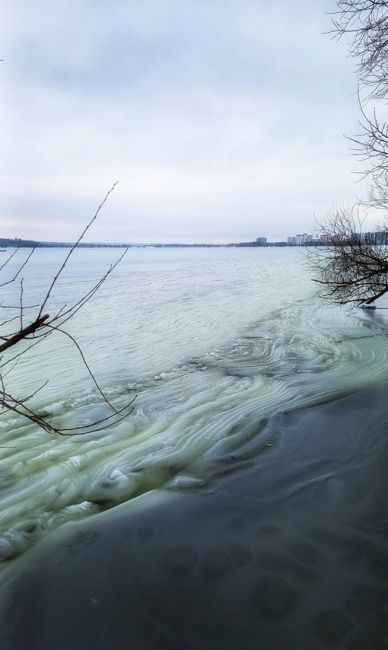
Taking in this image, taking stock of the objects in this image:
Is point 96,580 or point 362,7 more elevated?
point 362,7

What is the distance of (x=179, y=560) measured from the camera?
4.18 m

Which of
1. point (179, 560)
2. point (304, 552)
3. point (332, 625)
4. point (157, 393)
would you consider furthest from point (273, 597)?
point (157, 393)

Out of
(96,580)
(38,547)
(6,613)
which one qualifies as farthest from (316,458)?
(6,613)

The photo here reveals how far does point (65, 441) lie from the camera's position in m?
6.96

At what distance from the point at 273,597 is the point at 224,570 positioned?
56 cm

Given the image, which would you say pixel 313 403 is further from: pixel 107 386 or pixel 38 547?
pixel 38 547

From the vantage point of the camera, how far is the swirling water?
221 inches

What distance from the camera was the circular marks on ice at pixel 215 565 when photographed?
3.96 metres

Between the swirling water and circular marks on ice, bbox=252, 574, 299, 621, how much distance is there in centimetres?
192

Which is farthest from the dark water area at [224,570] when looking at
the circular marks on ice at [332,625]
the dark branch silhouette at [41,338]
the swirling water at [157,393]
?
the dark branch silhouette at [41,338]

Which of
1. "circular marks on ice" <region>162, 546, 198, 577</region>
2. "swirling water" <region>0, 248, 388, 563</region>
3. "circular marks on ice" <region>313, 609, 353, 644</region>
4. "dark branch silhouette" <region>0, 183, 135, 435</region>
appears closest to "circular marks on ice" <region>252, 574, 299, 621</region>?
"circular marks on ice" <region>313, 609, 353, 644</region>

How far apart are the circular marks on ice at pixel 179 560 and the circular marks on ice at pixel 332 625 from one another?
1335mm

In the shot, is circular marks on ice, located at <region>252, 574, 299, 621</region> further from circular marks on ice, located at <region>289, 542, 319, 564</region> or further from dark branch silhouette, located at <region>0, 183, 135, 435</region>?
dark branch silhouette, located at <region>0, 183, 135, 435</region>

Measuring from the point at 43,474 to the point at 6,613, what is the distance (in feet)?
7.84
